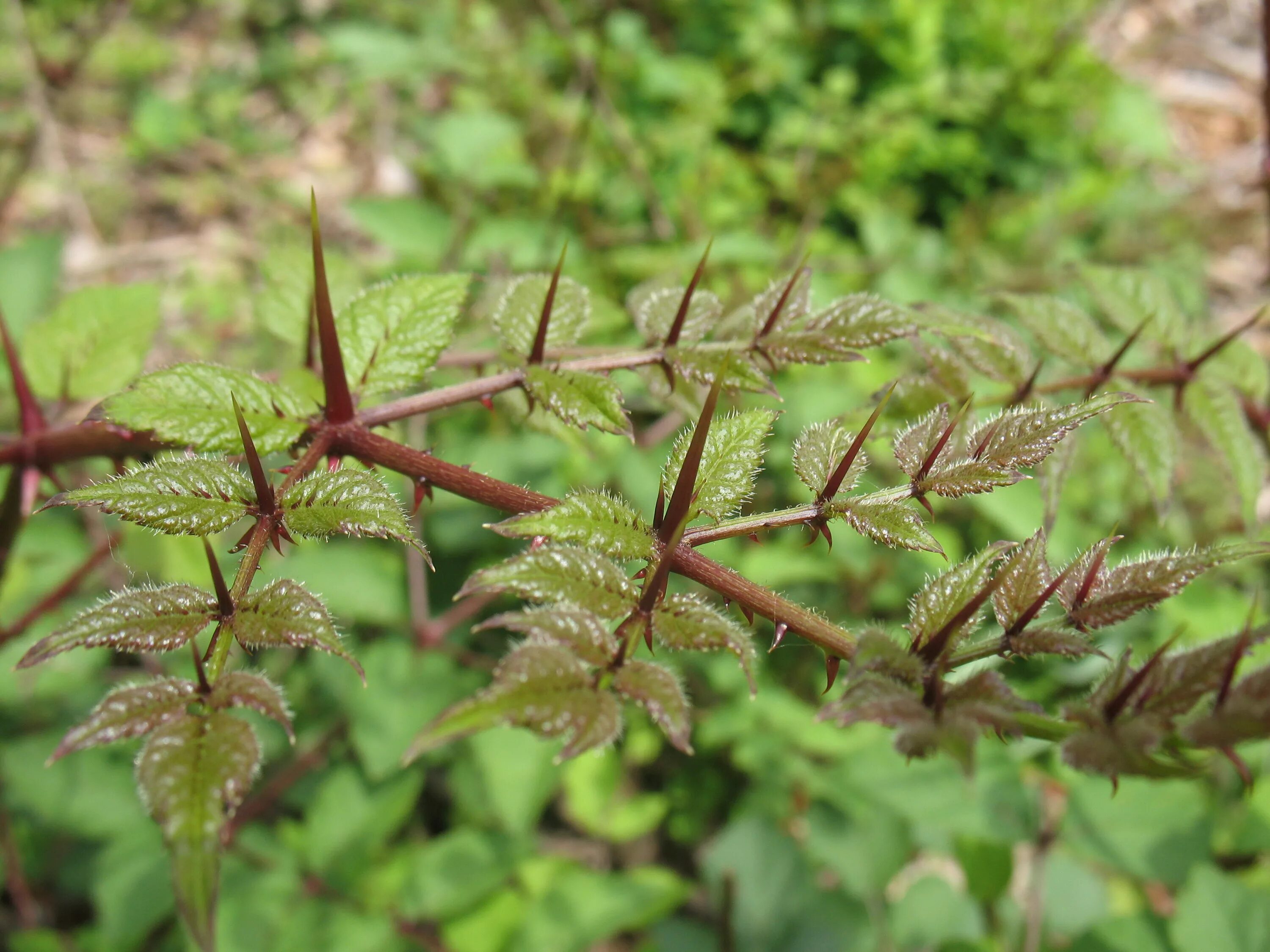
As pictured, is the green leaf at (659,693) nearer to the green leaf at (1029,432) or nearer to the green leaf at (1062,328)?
the green leaf at (1029,432)

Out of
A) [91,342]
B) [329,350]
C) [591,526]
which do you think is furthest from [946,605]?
[91,342]

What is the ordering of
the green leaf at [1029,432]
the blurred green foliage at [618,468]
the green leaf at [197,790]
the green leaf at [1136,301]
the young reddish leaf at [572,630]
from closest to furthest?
the green leaf at [197,790]
the young reddish leaf at [572,630]
the green leaf at [1029,432]
the green leaf at [1136,301]
the blurred green foliage at [618,468]

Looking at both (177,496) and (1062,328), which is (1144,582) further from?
(177,496)

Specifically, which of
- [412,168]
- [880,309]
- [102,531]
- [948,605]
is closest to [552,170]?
[412,168]

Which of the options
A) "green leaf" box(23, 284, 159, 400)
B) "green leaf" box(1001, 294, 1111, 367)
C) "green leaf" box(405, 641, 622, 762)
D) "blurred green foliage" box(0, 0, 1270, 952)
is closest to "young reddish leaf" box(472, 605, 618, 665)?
"green leaf" box(405, 641, 622, 762)

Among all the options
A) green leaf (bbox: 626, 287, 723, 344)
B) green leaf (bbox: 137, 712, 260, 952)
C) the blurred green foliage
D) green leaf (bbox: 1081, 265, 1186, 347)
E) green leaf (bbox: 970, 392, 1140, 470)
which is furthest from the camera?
the blurred green foliage

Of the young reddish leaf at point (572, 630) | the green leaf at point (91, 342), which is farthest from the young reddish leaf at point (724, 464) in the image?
the green leaf at point (91, 342)

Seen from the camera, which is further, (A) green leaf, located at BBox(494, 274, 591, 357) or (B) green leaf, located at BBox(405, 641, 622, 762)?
(A) green leaf, located at BBox(494, 274, 591, 357)

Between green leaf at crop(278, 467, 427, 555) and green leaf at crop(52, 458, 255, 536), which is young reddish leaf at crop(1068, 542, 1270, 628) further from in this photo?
green leaf at crop(52, 458, 255, 536)
